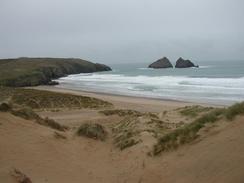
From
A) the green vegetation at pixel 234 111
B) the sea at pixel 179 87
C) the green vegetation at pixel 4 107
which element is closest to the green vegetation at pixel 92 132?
the green vegetation at pixel 4 107

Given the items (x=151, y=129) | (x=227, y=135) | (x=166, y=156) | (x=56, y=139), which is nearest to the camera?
(x=227, y=135)

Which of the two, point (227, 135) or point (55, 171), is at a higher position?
point (227, 135)

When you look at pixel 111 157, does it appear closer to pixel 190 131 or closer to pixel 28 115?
pixel 190 131

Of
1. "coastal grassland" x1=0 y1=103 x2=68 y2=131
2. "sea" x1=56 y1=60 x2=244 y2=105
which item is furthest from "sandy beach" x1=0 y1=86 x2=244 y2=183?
"sea" x1=56 y1=60 x2=244 y2=105

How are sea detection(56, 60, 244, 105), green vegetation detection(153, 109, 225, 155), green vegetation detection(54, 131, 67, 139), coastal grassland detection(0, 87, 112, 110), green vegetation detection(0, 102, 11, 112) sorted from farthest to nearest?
sea detection(56, 60, 244, 105), coastal grassland detection(0, 87, 112, 110), green vegetation detection(0, 102, 11, 112), green vegetation detection(54, 131, 67, 139), green vegetation detection(153, 109, 225, 155)

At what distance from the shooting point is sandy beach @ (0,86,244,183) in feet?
29.2

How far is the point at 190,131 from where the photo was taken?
11.6m

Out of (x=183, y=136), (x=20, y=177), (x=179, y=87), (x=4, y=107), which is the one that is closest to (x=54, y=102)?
(x=4, y=107)

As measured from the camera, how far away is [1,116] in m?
13.6

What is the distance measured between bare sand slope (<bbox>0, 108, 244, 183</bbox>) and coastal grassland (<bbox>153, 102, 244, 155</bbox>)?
0.33m

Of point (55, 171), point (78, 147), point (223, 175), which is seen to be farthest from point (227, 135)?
point (78, 147)

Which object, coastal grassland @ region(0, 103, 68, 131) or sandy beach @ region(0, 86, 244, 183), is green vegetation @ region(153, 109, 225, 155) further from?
coastal grassland @ region(0, 103, 68, 131)

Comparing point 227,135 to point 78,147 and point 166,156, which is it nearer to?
point 166,156

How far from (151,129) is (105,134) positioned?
6.59ft
